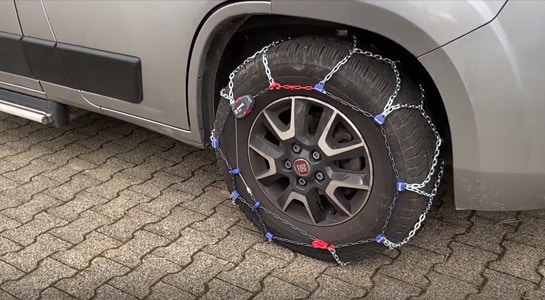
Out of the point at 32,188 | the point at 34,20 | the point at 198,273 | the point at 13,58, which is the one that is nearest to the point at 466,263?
the point at 198,273

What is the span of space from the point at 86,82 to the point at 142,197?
2.19ft

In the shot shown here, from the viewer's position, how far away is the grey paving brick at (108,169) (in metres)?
3.77

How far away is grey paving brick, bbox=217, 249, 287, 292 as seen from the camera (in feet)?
9.21

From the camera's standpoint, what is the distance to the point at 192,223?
3.27 m

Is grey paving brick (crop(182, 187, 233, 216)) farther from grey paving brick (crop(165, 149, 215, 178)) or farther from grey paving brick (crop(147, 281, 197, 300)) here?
grey paving brick (crop(147, 281, 197, 300))

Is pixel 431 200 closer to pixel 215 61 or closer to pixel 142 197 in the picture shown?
pixel 215 61

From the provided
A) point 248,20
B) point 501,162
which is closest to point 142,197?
point 248,20

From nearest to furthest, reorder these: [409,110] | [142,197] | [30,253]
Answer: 1. [409,110]
2. [30,253]
3. [142,197]

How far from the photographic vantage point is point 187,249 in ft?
10.0

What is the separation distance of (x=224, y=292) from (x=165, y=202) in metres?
0.86

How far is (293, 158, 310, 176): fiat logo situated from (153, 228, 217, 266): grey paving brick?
23.2 inches

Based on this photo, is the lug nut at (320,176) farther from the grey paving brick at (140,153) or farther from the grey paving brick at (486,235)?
the grey paving brick at (140,153)

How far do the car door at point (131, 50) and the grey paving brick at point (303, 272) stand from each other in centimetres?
82

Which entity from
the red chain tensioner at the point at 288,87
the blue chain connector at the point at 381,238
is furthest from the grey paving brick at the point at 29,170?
the blue chain connector at the point at 381,238
